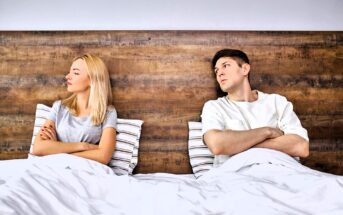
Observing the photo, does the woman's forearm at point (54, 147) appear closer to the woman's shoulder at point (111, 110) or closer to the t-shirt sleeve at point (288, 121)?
the woman's shoulder at point (111, 110)

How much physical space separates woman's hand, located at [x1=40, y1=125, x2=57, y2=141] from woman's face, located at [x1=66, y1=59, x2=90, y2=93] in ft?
0.90

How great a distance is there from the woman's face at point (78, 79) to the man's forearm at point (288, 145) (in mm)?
1105

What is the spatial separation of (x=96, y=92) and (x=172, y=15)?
2.66ft

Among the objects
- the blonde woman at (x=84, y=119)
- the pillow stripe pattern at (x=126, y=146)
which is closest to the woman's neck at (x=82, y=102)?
the blonde woman at (x=84, y=119)

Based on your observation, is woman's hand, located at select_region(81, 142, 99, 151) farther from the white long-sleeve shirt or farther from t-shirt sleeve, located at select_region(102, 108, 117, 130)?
the white long-sleeve shirt

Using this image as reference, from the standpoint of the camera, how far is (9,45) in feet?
7.32

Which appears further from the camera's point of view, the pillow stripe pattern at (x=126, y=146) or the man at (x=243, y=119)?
the pillow stripe pattern at (x=126, y=146)

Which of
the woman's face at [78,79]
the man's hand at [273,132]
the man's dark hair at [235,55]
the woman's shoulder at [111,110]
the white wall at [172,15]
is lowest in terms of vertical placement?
the man's hand at [273,132]

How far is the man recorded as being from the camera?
5.67 feet

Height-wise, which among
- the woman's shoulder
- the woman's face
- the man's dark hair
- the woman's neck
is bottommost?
the woman's shoulder

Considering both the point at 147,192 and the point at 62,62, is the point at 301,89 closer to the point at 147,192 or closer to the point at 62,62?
the point at 147,192

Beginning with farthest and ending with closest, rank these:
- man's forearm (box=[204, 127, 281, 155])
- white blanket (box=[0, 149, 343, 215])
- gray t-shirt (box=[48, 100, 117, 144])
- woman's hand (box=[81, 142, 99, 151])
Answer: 1. gray t-shirt (box=[48, 100, 117, 144])
2. woman's hand (box=[81, 142, 99, 151])
3. man's forearm (box=[204, 127, 281, 155])
4. white blanket (box=[0, 149, 343, 215])

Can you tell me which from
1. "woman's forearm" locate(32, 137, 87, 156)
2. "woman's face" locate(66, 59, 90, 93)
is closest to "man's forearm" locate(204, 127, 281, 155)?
"woman's forearm" locate(32, 137, 87, 156)

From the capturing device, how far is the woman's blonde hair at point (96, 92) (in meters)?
1.95
